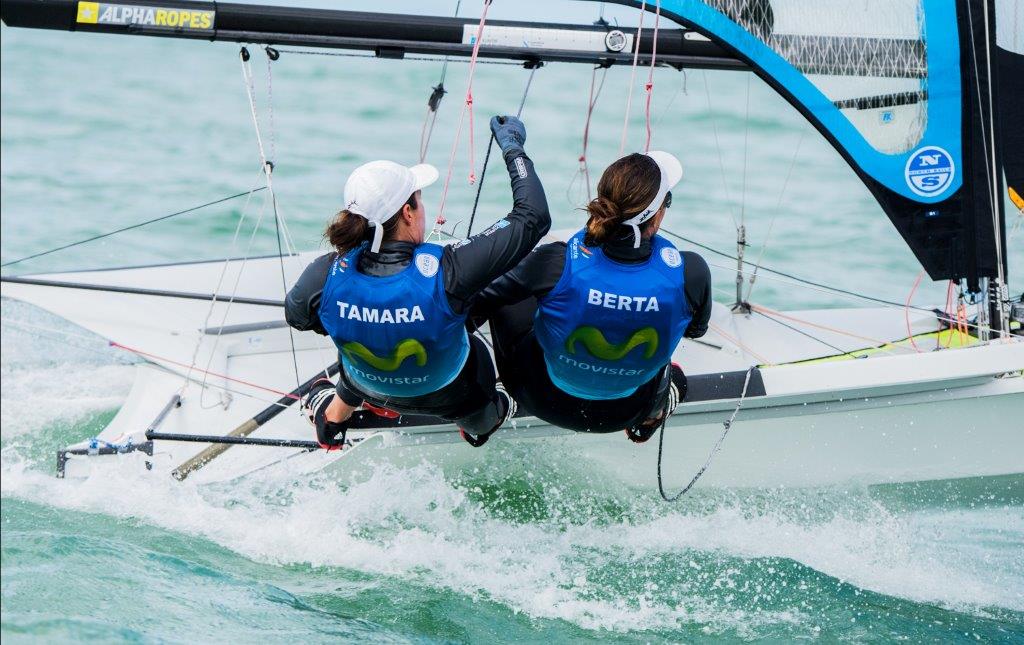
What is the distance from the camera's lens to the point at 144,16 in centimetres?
345

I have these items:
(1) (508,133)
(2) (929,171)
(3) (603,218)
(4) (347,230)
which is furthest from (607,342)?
(2) (929,171)

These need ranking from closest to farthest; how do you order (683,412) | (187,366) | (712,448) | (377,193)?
(377,193) → (683,412) → (712,448) → (187,366)

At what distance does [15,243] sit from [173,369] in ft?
13.5

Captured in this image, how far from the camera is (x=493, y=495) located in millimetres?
3729

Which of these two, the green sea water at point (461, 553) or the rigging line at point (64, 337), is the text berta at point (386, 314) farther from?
the rigging line at point (64, 337)

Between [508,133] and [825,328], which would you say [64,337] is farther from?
[825,328]

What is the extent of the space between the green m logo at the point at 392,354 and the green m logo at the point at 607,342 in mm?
381

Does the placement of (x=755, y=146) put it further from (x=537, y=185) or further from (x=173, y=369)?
Result: (x=537, y=185)

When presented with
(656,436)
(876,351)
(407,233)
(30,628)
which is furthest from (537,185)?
(876,351)

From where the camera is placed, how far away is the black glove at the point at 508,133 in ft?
9.52

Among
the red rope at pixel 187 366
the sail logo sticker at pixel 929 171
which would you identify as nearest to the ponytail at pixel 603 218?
the sail logo sticker at pixel 929 171

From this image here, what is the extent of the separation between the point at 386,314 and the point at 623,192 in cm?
64

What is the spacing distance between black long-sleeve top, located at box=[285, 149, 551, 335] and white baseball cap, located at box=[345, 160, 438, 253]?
5cm

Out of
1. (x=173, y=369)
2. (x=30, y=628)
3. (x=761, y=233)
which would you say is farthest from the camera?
(x=761, y=233)
